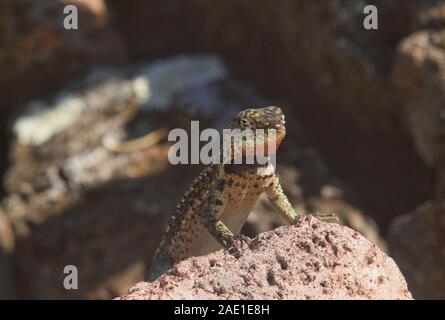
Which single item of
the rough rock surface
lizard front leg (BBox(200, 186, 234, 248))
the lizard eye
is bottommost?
the rough rock surface

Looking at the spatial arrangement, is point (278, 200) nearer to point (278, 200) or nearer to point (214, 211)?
point (278, 200)

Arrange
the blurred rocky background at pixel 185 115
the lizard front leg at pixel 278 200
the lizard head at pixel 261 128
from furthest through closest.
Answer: the blurred rocky background at pixel 185 115 → the lizard front leg at pixel 278 200 → the lizard head at pixel 261 128

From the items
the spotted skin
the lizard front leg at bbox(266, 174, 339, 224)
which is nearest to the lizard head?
the spotted skin

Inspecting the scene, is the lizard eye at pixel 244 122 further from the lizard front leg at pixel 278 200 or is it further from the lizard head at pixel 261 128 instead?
the lizard front leg at pixel 278 200

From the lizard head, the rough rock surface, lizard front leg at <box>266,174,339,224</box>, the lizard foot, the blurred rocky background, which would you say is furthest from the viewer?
the blurred rocky background

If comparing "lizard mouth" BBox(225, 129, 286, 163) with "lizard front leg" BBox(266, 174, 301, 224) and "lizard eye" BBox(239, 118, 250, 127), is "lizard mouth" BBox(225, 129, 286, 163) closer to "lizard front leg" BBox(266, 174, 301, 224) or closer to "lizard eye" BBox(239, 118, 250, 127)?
"lizard eye" BBox(239, 118, 250, 127)

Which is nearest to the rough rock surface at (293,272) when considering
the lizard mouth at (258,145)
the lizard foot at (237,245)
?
the lizard foot at (237,245)

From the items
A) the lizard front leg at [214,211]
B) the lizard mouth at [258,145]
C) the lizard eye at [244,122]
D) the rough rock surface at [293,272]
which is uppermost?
the lizard eye at [244,122]

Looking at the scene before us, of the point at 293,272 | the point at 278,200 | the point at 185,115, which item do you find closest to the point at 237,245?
the point at 293,272
